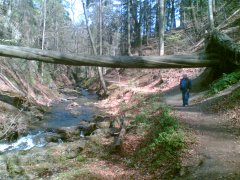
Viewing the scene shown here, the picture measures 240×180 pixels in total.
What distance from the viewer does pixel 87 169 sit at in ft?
31.8

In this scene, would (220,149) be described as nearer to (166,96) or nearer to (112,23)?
(166,96)

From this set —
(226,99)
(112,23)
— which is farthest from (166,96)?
(112,23)

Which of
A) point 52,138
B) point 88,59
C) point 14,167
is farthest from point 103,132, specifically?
point 88,59

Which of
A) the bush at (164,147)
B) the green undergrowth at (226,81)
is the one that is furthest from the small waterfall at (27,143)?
the green undergrowth at (226,81)

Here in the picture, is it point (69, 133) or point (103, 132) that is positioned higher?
point (103, 132)

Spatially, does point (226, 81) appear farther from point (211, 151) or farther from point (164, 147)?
point (211, 151)

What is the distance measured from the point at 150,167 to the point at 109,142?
3.90 m

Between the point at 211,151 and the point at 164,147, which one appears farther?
the point at 164,147

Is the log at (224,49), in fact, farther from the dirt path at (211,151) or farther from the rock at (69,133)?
the rock at (69,133)

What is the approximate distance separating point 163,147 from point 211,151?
158 centimetres

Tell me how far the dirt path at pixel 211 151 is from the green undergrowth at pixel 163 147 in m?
0.40

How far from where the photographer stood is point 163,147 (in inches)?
365

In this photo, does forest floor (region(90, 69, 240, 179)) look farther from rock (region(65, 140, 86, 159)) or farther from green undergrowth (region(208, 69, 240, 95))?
rock (region(65, 140, 86, 159))

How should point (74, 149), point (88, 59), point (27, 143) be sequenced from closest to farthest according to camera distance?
point (88, 59), point (74, 149), point (27, 143)
